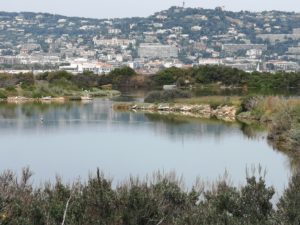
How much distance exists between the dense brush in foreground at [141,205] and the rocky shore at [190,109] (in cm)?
2648

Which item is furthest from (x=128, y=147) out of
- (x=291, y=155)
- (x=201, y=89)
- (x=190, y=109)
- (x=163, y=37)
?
(x=163, y=37)

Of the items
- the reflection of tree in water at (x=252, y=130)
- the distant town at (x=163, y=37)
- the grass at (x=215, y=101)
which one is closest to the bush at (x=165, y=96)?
the grass at (x=215, y=101)

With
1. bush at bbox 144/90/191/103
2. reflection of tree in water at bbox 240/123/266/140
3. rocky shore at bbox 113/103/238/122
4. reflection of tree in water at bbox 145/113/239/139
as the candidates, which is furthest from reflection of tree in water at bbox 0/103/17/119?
reflection of tree in water at bbox 240/123/266/140

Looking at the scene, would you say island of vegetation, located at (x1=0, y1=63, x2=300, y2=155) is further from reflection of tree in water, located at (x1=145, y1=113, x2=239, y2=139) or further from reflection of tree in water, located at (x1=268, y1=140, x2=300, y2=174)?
reflection of tree in water, located at (x1=145, y1=113, x2=239, y2=139)

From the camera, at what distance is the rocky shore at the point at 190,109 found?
3882cm

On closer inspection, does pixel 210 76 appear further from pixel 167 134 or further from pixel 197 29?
pixel 197 29

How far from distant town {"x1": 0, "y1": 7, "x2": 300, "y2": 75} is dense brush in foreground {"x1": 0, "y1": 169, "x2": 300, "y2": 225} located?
128 metres

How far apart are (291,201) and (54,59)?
132088 millimetres

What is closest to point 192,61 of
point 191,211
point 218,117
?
point 218,117

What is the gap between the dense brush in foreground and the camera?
9812mm

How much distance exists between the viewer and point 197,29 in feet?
569

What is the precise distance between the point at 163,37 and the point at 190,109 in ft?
434

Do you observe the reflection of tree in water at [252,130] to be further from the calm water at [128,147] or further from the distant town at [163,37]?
the distant town at [163,37]

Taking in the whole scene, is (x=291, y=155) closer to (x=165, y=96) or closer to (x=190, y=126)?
(x=190, y=126)
